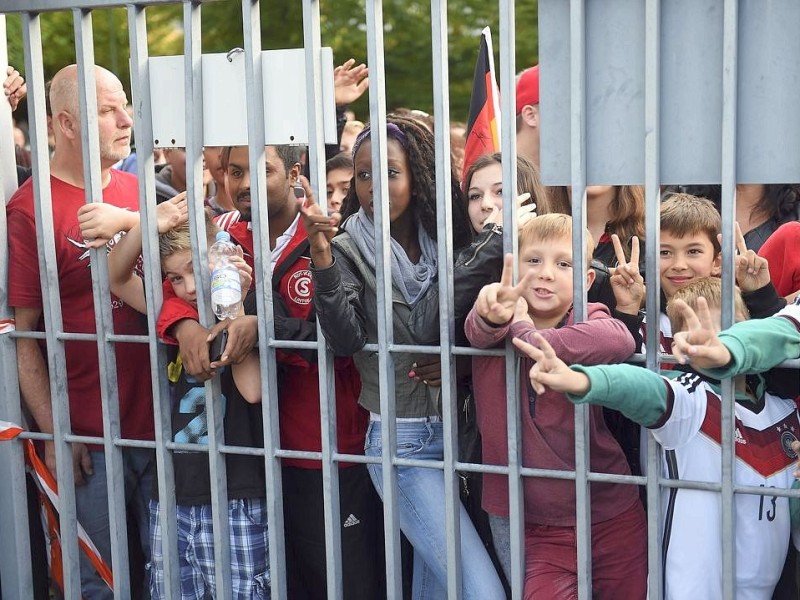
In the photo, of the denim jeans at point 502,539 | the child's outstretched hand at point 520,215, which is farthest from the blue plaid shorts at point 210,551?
the child's outstretched hand at point 520,215

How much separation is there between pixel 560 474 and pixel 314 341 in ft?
2.90

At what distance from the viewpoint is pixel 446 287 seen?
3314mm

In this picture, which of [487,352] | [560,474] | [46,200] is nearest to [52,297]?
[46,200]

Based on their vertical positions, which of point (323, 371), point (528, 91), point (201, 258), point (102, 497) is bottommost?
point (102, 497)

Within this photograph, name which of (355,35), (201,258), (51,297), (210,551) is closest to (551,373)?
(201,258)

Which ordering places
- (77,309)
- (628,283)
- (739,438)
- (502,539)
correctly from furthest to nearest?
(77,309), (502,539), (628,283), (739,438)

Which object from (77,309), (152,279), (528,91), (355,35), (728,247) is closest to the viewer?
(728,247)

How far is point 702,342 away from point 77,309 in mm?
2356

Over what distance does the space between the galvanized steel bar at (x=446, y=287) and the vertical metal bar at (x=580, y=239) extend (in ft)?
1.14

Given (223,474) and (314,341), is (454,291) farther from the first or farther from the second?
(223,474)

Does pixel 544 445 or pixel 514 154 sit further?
pixel 544 445

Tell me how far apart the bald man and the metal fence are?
0.10 m

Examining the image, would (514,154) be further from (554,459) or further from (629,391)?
(554,459)

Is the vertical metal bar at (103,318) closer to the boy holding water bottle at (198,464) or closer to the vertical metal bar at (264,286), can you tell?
the boy holding water bottle at (198,464)
